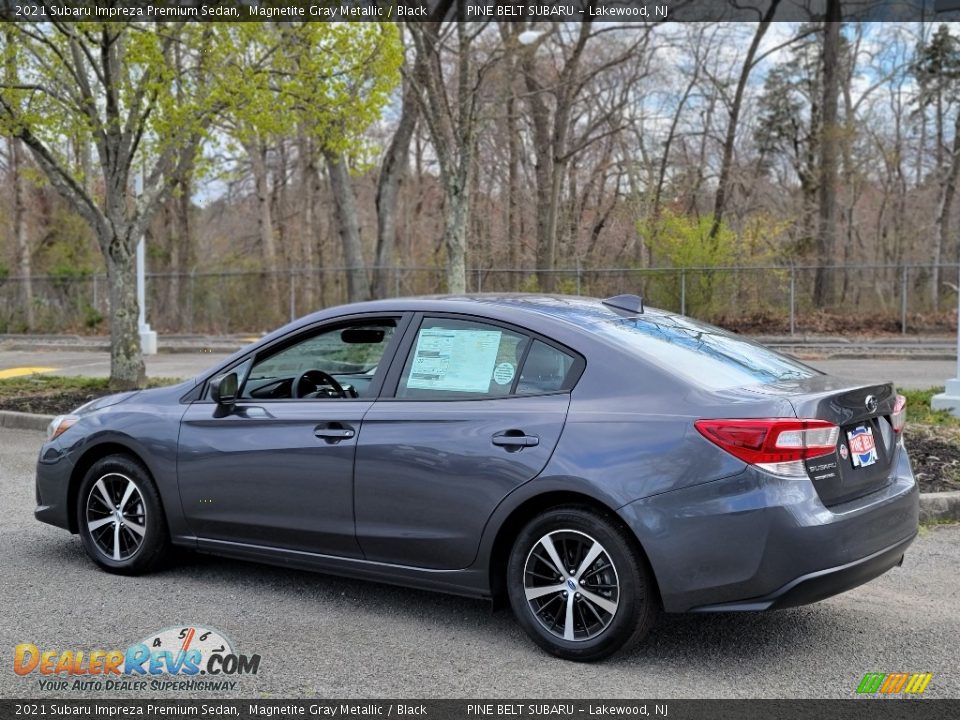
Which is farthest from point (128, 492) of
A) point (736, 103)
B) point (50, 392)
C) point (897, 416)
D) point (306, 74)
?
point (736, 103)

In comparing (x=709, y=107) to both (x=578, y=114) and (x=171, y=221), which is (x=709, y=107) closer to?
(x=578, y=114)

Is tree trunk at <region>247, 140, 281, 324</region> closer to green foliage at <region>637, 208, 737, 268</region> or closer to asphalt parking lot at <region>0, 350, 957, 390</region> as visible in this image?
asphalt parking lot at <region>0, 350, 957, 390</region>

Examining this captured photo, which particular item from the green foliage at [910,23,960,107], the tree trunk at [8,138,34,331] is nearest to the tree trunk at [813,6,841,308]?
the green foliage at [910,23,960,107]

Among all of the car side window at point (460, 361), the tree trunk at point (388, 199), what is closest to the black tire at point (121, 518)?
the car side window at point (460, 361)

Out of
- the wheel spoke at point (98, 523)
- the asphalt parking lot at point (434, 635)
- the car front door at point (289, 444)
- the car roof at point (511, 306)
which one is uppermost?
the car roof at point (511, 306)

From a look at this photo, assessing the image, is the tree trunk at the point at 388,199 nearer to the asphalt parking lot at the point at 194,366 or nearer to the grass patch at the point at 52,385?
the asphalt parking lot at the point at 194,366

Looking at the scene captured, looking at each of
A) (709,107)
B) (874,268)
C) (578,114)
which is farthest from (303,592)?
(709,107)

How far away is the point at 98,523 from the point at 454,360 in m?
2.41

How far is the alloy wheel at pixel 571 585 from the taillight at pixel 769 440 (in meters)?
0.68

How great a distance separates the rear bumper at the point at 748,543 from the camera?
3812 mm

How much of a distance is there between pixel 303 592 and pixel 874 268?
78.2 ft

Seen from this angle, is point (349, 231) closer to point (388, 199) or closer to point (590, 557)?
point (388, 199)

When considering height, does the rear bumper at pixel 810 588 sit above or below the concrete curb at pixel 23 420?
above

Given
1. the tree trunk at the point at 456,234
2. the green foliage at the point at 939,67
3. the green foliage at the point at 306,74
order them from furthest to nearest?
the green foliage at the point at 939,67, the tree trunk at the point at 456,234, the green foliage at the point at 306,74
